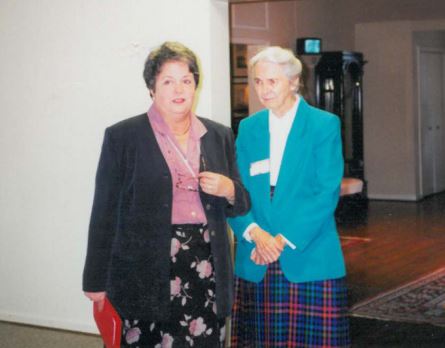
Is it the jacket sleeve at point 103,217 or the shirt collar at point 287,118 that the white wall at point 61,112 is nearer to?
the shirt collar at point 287,118

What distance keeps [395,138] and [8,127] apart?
270 inches

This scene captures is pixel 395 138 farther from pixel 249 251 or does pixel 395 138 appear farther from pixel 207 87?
pixel 249 251

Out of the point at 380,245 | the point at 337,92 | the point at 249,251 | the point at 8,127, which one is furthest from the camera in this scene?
the point at 337,92

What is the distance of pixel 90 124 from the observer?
13.9 ft

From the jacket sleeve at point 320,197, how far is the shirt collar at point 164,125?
0.44 meters

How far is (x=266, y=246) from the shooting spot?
2834 mm

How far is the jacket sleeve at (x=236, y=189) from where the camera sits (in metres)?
2.78

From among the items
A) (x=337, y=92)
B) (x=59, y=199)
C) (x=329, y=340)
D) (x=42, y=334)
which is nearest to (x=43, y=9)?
(x=59, y=199)

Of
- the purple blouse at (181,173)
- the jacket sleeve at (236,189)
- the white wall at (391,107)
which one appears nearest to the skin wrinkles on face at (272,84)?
the jacket sleeve at (236,189)

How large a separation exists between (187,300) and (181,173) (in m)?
0.47

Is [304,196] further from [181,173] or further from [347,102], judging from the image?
[347,102]

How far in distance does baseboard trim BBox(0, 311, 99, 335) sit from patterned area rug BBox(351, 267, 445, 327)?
1.70m

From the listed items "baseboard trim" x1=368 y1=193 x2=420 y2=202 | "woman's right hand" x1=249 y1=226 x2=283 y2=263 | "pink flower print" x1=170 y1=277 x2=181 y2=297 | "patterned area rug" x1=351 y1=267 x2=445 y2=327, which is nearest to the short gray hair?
"woman's right hand" x1=249 y1=226 x2=283 y2=263

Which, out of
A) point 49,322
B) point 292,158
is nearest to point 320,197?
point 292,158
